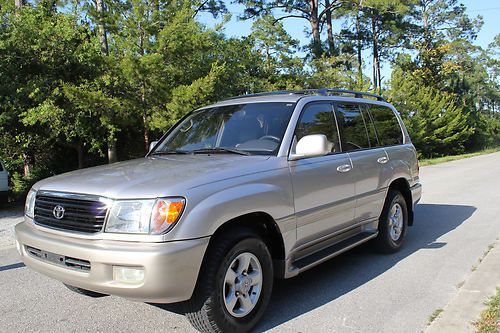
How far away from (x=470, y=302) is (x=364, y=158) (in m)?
1.84

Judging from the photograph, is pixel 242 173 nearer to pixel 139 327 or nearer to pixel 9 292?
pixel 139 327

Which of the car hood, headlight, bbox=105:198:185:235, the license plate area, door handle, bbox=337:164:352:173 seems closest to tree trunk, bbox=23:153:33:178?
the car hood

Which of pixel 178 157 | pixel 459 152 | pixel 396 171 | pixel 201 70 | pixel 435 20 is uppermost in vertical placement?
pixel 435 20

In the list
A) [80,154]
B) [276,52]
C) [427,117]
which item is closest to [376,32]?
[427,117]

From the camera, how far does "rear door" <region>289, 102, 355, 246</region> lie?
413 centimetres

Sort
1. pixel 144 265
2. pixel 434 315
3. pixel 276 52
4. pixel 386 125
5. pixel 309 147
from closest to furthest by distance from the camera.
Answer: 1. pixel 144 265
2. pixel 434 315
3. pixel 309 147
4. pixel 386 125
5. pixel 276 52

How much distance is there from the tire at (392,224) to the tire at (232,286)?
92.5 inches

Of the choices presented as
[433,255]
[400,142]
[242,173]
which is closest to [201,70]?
[400,142]

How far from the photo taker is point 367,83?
84.1 feet

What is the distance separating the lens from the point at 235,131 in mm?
4547

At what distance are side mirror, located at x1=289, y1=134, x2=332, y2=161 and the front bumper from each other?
1290 mm

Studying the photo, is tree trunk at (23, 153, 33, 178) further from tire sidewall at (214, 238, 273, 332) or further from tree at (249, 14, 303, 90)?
tire sidewall at (214, 238, 273, 332)

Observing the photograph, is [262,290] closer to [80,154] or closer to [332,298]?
[332,298]

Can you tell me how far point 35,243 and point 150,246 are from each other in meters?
1.14
